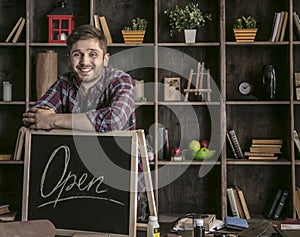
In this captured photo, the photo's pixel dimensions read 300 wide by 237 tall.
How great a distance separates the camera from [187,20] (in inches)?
176

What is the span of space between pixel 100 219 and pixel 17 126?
2736 mm

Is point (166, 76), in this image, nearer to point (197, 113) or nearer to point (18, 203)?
point (197, 113)

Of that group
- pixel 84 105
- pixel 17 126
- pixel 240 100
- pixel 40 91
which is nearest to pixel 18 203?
pixel 17 126

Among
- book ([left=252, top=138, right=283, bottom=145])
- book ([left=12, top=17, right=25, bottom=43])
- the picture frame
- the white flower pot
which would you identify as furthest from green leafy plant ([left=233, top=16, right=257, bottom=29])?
book ([left=12, top=17, right=25, bottom=43])

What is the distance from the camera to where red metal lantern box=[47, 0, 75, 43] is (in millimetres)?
4520

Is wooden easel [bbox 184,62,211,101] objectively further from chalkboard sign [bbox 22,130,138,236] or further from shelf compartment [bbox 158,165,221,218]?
chalkboard sign [bbox 22,130,138,236]

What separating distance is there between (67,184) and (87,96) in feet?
1.35

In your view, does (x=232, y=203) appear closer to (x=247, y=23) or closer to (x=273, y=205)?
(x=273, y=205)

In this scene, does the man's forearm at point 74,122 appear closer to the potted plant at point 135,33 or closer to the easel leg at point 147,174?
the easel leg at point 147,174

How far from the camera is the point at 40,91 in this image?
445 centimetres

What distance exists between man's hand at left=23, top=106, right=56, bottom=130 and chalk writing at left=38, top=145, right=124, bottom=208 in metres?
0.12

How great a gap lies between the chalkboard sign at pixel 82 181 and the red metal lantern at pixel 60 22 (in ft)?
7.65

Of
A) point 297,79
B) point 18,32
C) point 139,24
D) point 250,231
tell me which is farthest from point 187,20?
point 250,231

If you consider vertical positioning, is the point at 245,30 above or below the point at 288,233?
above
